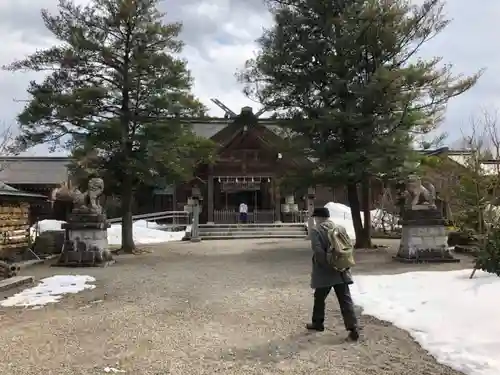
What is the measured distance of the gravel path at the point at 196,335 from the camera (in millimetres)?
4691

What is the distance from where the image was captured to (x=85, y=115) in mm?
15195

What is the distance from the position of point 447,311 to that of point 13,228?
12.4 metres

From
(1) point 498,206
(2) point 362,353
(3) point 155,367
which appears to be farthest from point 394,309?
(1) point 498,206

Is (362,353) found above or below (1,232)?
below

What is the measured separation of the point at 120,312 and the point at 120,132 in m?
8.95

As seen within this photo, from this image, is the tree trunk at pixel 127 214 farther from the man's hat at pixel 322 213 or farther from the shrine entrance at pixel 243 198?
the man's hat at pixel 322 213

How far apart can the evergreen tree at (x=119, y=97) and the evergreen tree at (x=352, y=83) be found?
319 centimetres

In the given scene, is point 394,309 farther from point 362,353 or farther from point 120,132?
point 120,132

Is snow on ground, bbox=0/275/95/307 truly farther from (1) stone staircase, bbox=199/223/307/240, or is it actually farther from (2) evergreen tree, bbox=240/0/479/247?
(1) stone staircase, bbox=199/223/307/240

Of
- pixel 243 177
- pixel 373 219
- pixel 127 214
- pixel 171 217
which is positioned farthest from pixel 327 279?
pixel 171 217

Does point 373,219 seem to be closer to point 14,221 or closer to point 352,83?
point 352,83

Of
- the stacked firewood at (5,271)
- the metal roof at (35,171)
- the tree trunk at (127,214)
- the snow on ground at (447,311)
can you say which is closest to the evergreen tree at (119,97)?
the tree trunk at (127,214)

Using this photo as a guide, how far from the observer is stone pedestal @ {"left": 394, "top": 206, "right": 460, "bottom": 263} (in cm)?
1244

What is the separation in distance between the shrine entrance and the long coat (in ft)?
70.7
